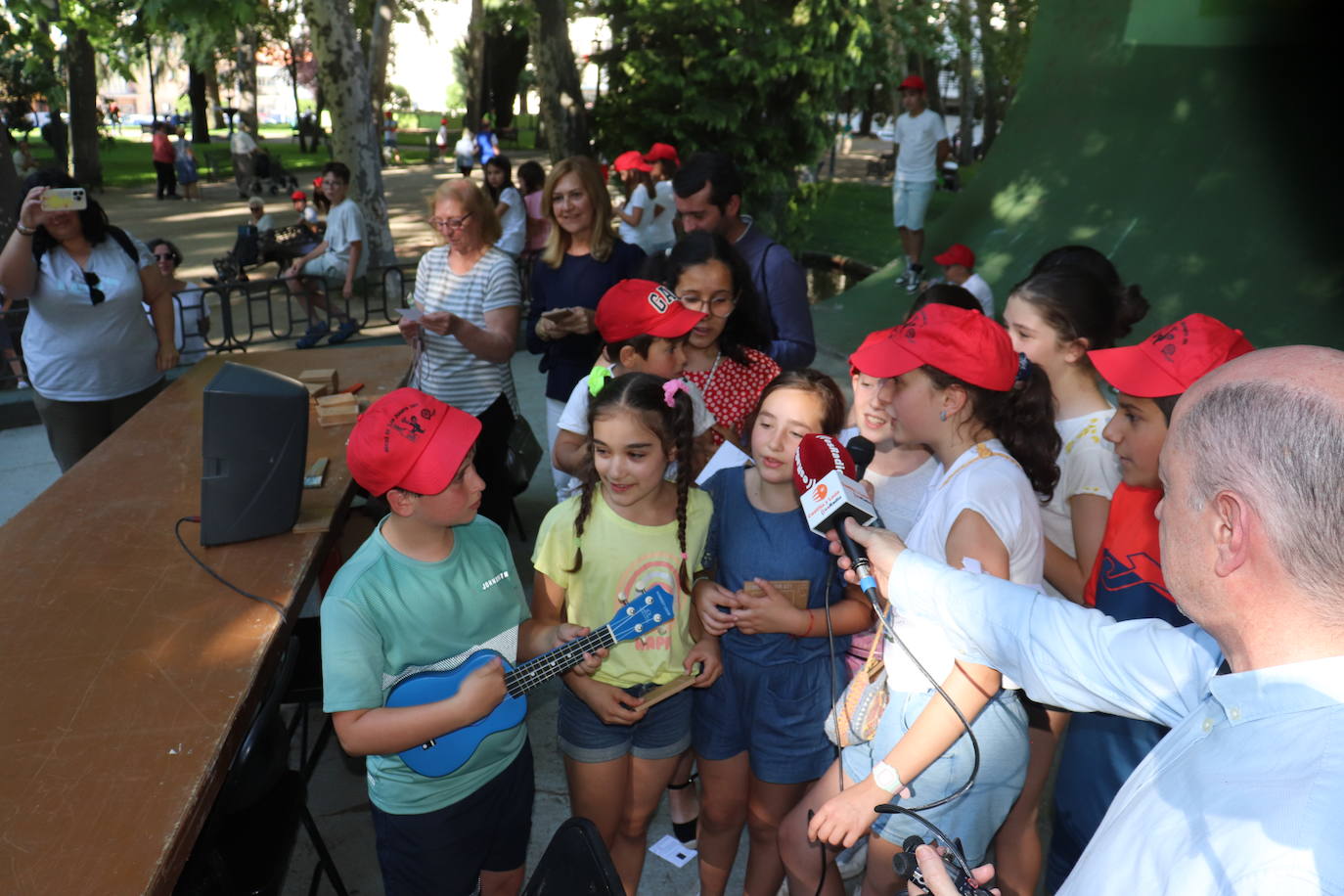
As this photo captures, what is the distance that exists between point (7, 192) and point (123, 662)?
7.66 m

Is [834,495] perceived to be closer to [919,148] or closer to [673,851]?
[673,851]

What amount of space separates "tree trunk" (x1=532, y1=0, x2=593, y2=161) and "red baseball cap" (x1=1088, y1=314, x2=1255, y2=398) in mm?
9692

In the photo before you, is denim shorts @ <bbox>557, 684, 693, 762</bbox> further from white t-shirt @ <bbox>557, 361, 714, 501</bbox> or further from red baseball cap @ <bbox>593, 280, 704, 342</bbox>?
red baseball cap @ <bbox>593, 280, 704, 342</bbox>

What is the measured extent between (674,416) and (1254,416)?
1762 mm

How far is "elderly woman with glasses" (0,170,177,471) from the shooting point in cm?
432

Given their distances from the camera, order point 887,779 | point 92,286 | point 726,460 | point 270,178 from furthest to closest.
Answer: point 270,178 < point 92,286 < point 726,460 < point 887,779

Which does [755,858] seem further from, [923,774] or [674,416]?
[674,416]

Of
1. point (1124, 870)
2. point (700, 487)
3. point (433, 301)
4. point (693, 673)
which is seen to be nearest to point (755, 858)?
point (693, 673)

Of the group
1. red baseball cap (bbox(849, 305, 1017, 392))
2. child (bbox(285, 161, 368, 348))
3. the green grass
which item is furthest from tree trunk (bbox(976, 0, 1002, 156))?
red baseball cap (bbox(849, 305, 1017, 392))

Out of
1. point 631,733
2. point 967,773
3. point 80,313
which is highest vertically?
point 80,313

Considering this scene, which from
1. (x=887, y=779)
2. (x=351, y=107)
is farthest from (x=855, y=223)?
(x=887, y=779)

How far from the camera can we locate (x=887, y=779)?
2.07 m

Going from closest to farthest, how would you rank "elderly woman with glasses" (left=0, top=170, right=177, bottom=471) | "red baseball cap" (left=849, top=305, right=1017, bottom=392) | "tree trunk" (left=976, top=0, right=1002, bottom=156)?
"red baseball cap" (left=849, top=305, right=1017, bottom=392)
"elderly woman with glasses" (left=0, top=170, right=177, bottom=471)
"tree trunk" (left=976, top=0, right=1002, bottom=156)

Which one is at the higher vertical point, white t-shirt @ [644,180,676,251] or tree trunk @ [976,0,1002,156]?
tree trunk @ [976,0,1002,156]
